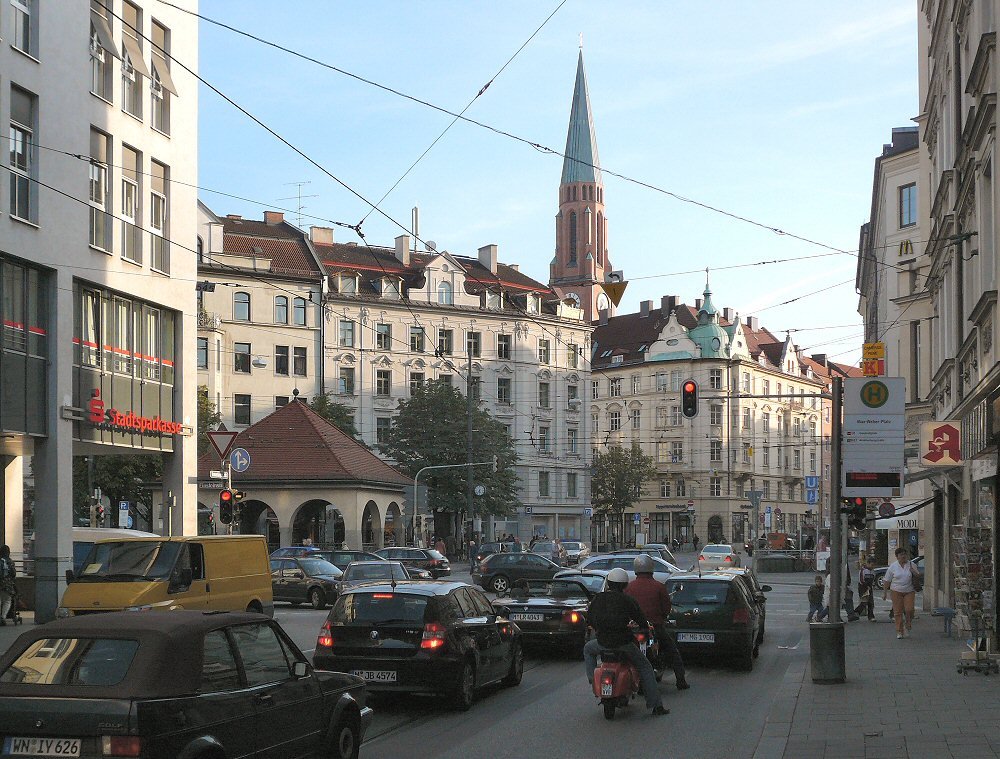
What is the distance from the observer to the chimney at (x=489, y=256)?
98438 mm

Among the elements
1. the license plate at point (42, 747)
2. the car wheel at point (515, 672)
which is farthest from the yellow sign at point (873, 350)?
the license plate at point (42, 747)

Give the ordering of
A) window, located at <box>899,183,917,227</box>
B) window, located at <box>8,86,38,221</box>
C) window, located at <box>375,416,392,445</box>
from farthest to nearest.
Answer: window, located at <box>375,416,392,445</box>
window, located at <box>899,183,917,227</box>
window, located at <box>8,86,38,221</box>

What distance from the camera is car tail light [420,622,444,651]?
14.8m

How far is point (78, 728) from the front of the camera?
7871 millimetres

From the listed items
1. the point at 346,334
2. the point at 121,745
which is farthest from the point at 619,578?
the point at 346,334

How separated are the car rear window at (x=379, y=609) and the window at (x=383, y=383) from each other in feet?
242

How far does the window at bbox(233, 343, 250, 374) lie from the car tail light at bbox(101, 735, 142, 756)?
7534 cm

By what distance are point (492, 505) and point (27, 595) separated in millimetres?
49121

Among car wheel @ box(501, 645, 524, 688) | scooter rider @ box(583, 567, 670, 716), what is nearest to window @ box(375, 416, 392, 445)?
car wheel @ box(501, 645, 524, 688)

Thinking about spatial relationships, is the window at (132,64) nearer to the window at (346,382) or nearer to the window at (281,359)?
the window at (281,359)

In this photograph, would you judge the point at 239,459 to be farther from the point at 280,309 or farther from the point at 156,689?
the point at 280,309

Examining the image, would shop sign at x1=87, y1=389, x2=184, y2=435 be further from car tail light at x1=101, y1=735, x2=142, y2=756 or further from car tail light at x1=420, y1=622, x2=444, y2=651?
car tail light at x1=101, y1=735, x2=142, y2=756

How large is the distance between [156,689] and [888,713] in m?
8.91

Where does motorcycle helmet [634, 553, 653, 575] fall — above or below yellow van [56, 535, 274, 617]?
above
